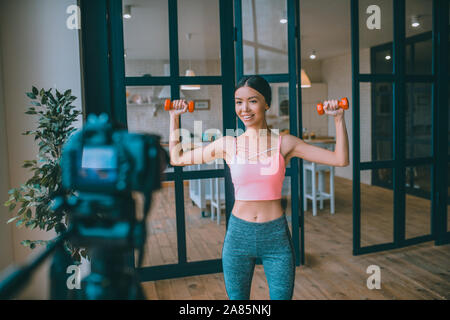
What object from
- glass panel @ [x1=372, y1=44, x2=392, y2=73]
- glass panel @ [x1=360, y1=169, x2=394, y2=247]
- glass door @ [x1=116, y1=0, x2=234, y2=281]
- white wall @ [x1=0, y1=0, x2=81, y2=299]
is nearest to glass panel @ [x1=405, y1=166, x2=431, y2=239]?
glass panel @ [x1=360, y1=169, x2=394, y2=247]

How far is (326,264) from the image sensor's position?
10.3ft

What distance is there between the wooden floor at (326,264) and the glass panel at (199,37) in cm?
98

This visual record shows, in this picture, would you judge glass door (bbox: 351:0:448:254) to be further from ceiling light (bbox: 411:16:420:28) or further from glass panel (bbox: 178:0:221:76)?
glass panel (bbox: 178:0:221:76)

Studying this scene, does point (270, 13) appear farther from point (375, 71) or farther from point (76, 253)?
point (375, 71)

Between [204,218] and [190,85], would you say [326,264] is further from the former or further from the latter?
[190,85]

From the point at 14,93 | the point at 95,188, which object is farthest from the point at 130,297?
the point at 14,93

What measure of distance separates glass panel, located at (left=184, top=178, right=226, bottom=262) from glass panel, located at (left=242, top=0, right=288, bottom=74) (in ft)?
3.33

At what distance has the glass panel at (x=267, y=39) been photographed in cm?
301

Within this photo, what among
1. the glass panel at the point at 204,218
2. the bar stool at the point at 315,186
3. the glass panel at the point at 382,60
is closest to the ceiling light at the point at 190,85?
the glass panel at the point at 204,218

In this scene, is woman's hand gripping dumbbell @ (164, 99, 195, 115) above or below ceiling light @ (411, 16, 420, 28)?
below

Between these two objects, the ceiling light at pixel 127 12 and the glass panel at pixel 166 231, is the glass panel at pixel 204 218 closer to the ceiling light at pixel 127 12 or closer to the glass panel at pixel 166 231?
the glass panel at pixel 166 231

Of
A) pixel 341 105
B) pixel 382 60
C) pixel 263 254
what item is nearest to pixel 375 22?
pixel 382 60

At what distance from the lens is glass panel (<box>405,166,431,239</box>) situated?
4.01 meters
